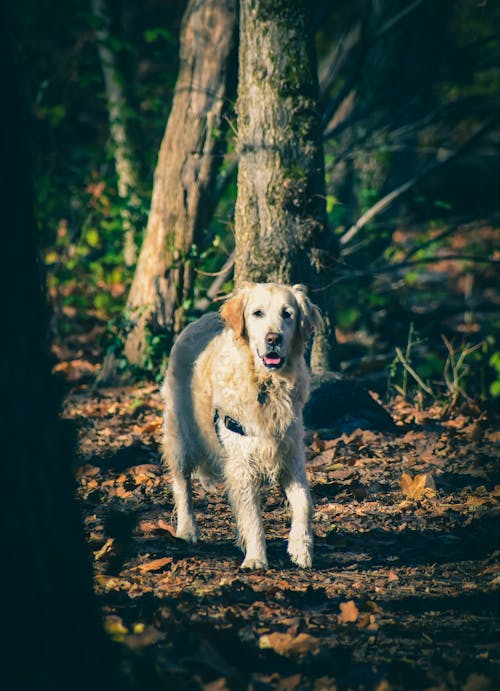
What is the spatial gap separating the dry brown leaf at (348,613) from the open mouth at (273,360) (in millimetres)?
1474

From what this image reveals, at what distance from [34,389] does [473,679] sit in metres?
1.92

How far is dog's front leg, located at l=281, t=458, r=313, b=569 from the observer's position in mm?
4285

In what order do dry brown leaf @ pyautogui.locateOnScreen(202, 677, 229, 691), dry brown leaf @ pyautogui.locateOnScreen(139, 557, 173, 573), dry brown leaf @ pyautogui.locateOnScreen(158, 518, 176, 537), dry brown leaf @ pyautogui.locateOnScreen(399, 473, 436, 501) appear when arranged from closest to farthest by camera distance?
dry brown leaf @ pyautogui.locateOnScreen(202, 677, 229, 691), dry brown leaf @ pyautogui.locateOnScreen(139, 557, 173, 573), dry brown leaf @ pyautogui.locateOnScreen(158, 518, 176, 537), dry brown leaf @ pyautogui.locateOnScreen(399, 473, 436, 501)

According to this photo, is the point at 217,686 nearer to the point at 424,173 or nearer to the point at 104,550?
the point at 104,550

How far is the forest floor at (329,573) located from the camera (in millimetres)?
2914

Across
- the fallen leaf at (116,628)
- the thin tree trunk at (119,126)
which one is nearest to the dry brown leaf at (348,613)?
the fallen leaf at (116,628)

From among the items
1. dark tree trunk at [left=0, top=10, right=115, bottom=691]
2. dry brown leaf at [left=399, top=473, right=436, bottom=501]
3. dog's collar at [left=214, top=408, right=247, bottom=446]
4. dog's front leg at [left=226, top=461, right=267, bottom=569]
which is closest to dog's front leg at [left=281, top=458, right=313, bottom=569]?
dog's front leg at [left=226, top=461, right=267, bottom=569]

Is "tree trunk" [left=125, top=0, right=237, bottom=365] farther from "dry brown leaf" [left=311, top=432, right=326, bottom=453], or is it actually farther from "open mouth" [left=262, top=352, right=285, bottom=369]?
"open mouth" [left=262, top=352, right=285, bottom=369]

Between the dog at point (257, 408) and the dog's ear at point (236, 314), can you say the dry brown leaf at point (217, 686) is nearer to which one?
the dog at point (257, 408)

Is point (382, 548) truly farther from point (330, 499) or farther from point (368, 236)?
point (368, 236)

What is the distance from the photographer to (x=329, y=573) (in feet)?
13.6

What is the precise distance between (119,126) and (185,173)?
2553 mm

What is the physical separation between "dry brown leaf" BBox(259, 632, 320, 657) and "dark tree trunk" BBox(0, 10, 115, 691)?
33.3 inches

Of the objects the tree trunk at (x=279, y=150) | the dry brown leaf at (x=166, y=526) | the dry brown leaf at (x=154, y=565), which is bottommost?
the dry brown leaf at (x=166, y=526)
